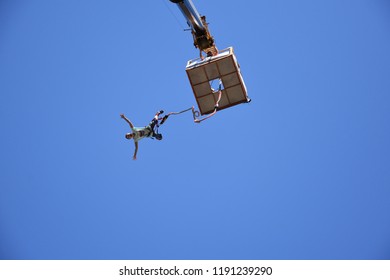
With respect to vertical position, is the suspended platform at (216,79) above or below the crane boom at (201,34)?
below

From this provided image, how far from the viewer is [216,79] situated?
18422 mm

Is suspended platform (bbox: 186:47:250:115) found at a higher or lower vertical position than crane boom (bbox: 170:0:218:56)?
lower

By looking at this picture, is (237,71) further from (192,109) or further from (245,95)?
(192,109)

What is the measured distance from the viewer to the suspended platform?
18.0 m

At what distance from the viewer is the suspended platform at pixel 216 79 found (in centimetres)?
1798
